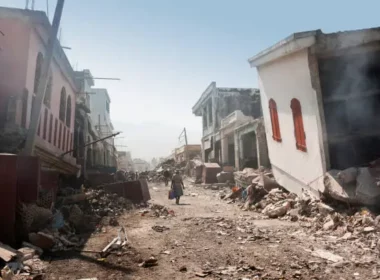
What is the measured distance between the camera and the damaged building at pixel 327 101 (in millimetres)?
8055

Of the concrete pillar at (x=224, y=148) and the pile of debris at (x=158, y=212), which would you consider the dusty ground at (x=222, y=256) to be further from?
the concrete pillar at (x=224, y=148)

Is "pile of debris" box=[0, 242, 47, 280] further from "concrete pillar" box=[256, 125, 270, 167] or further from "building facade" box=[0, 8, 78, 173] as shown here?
"concrete pillar" box=[256, 125, 270, 167]

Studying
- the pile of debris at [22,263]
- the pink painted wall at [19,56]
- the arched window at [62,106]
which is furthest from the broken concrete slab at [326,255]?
the arched window at [62,106]

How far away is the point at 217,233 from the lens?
6590mm

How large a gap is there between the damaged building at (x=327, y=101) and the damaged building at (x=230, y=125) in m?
8.11

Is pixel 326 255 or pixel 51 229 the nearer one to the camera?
pixel 326 255

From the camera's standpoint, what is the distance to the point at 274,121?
1114 centimetres

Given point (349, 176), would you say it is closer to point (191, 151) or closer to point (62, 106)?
point (62, 106)

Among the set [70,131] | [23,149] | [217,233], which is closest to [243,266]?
[217,233]

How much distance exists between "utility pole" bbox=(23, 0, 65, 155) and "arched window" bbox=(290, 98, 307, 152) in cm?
753

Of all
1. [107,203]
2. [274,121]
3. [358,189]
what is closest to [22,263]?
[107,203]

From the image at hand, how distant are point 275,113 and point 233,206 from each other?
3.97 meters

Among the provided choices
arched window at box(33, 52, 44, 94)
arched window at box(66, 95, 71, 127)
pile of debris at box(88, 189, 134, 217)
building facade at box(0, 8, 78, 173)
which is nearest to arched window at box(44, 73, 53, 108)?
building facade at box(0, 8, 78, 173)

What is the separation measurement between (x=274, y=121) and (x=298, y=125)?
1913 mm
